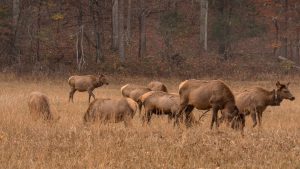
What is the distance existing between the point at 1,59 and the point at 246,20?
24.7 m

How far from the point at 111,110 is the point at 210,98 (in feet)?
9.03

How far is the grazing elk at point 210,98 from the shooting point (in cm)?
1334

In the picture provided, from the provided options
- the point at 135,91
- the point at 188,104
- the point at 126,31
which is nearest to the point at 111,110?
the point at 188,104

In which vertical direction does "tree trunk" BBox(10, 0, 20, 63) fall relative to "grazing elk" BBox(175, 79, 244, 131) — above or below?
above

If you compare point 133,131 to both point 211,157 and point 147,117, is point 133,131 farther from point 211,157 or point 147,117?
point 147,117

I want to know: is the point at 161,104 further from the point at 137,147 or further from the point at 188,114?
the point at 137,147

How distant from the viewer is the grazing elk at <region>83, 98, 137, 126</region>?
1380 cm

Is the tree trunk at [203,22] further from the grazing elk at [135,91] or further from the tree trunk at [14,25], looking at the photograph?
the grazing elk at [135,91]

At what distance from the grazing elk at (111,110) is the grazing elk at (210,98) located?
1355 mm

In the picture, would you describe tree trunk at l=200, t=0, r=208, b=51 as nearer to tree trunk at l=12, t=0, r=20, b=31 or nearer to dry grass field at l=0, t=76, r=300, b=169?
tree trunk at l=12, t=0, r=20, b=31

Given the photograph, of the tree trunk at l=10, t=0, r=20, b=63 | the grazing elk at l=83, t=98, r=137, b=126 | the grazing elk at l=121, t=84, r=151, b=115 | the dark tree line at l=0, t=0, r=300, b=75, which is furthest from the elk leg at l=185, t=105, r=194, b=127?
the tree trunk at l=10, t=0, r=20, b=63

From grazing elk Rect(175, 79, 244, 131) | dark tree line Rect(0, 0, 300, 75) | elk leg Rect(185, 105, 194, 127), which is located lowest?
elk leg Rect(185, 105, 194, 127)

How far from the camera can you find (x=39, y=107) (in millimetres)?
14617

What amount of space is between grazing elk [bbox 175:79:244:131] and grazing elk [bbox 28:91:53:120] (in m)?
3.66
